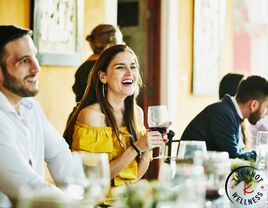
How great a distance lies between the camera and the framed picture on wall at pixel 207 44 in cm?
764

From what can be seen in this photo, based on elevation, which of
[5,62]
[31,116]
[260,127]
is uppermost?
[5,62]

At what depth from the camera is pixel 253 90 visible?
4254 millimetres

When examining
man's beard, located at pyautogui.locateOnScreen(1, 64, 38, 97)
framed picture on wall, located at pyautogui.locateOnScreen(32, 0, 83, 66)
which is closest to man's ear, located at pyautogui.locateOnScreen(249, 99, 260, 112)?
framed picture on wall, located at pyautogui.locateOnScreen(32, 0, 83, 66)

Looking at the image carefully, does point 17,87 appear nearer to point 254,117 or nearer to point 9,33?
point 9,33

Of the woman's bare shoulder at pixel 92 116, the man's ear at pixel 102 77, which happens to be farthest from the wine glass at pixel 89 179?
the man's ear at pixel 102 77

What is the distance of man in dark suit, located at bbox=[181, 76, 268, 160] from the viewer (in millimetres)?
4016

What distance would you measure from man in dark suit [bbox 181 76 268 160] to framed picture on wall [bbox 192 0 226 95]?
3301mm

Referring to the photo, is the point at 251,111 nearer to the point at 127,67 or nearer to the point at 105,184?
the point at 127,67

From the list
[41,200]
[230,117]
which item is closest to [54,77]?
[230,117]

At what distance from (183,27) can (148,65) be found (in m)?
0.60

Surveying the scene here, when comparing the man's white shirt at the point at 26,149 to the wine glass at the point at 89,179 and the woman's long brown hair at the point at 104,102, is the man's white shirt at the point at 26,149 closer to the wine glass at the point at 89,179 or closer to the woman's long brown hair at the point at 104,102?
the wine glass at the point at 89,179

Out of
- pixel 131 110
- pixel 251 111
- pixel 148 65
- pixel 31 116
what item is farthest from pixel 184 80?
pixel 31 116

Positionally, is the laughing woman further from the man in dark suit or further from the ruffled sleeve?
the man in dark suit

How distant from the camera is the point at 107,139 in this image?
3.11 m
